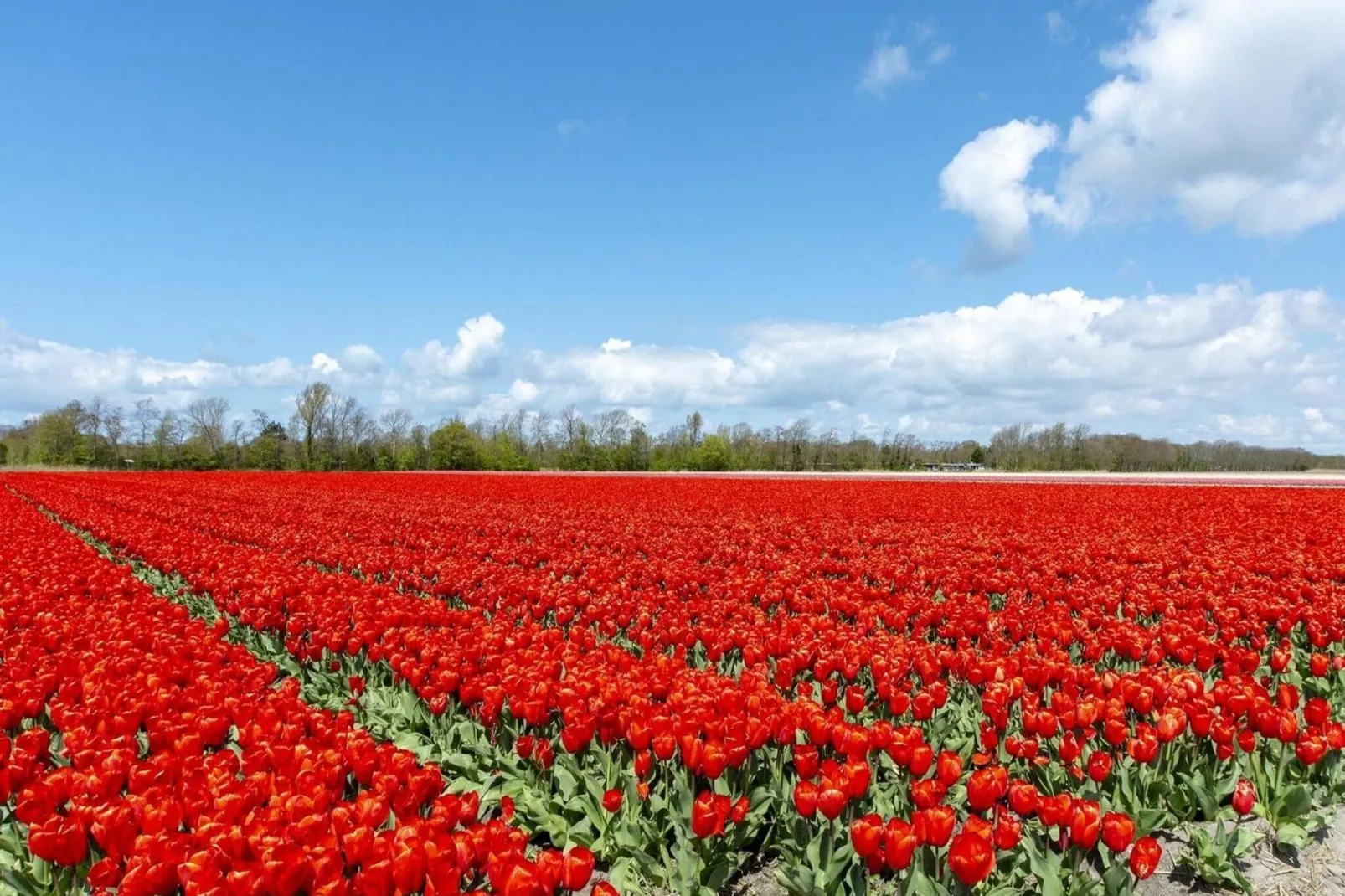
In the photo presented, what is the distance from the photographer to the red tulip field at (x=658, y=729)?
8.82ft

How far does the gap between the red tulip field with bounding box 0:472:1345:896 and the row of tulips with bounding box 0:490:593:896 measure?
0.01 m

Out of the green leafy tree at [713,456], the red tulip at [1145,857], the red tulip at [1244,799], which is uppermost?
the green leafy tree at [713,456]

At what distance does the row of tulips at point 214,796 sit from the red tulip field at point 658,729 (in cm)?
1

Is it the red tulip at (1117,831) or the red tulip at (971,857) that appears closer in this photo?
the red tulip at (971,857)

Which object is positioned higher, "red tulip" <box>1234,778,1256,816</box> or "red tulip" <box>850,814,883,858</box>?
"red tulip" <box>850,814,883,858</box>

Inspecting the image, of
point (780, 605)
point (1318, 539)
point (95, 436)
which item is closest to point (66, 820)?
point (780, 605)

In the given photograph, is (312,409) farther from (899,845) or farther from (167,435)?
(899,845)

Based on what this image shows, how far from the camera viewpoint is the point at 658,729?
349cm

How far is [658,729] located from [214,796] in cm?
173

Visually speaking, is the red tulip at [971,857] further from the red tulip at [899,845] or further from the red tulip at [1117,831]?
the red tulip at [1117,831]

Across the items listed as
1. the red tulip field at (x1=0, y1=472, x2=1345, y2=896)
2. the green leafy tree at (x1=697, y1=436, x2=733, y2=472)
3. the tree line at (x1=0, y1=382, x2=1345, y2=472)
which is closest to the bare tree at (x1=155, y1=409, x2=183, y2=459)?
the tree line at (x1=0, y1=382, x2=1345, y2=472)

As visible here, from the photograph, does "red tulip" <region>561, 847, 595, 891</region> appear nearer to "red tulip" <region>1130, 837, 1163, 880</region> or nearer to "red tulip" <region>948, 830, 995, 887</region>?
"red tulip" <region>948, 830, 995, 887</region>

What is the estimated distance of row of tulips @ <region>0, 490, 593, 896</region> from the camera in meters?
2.29

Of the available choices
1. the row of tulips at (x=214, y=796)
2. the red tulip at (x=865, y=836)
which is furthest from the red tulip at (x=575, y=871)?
the red tulip at (x=865, y=836)
